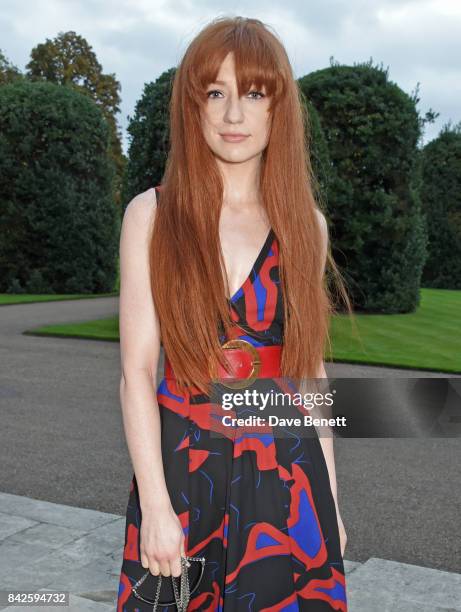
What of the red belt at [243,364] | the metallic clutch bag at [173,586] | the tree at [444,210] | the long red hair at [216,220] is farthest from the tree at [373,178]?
the metallic clutch bag at [173,586]

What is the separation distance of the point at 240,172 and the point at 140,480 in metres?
0.86

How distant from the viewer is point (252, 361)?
6.51 ft

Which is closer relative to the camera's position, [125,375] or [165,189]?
[125,375]

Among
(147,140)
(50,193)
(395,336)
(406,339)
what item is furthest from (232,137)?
(50,193)

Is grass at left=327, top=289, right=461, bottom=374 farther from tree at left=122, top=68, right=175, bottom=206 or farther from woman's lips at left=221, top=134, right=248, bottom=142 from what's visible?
woman's lips at left=221, top=134, right=248, bottom=142

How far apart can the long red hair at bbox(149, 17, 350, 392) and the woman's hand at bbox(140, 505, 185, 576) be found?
12.8 inches

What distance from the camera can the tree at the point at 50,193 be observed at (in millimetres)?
20547

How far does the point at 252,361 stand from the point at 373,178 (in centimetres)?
→ 1491

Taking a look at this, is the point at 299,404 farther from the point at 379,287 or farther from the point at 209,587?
the point at 379,287

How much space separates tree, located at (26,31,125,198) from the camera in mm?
39000

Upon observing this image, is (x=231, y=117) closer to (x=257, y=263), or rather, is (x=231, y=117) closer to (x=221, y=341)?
(x=257, y=263)

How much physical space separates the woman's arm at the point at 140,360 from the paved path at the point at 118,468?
2.12 m

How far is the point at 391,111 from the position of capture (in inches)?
627

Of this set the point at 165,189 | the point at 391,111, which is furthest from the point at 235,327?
the point at 391,111
